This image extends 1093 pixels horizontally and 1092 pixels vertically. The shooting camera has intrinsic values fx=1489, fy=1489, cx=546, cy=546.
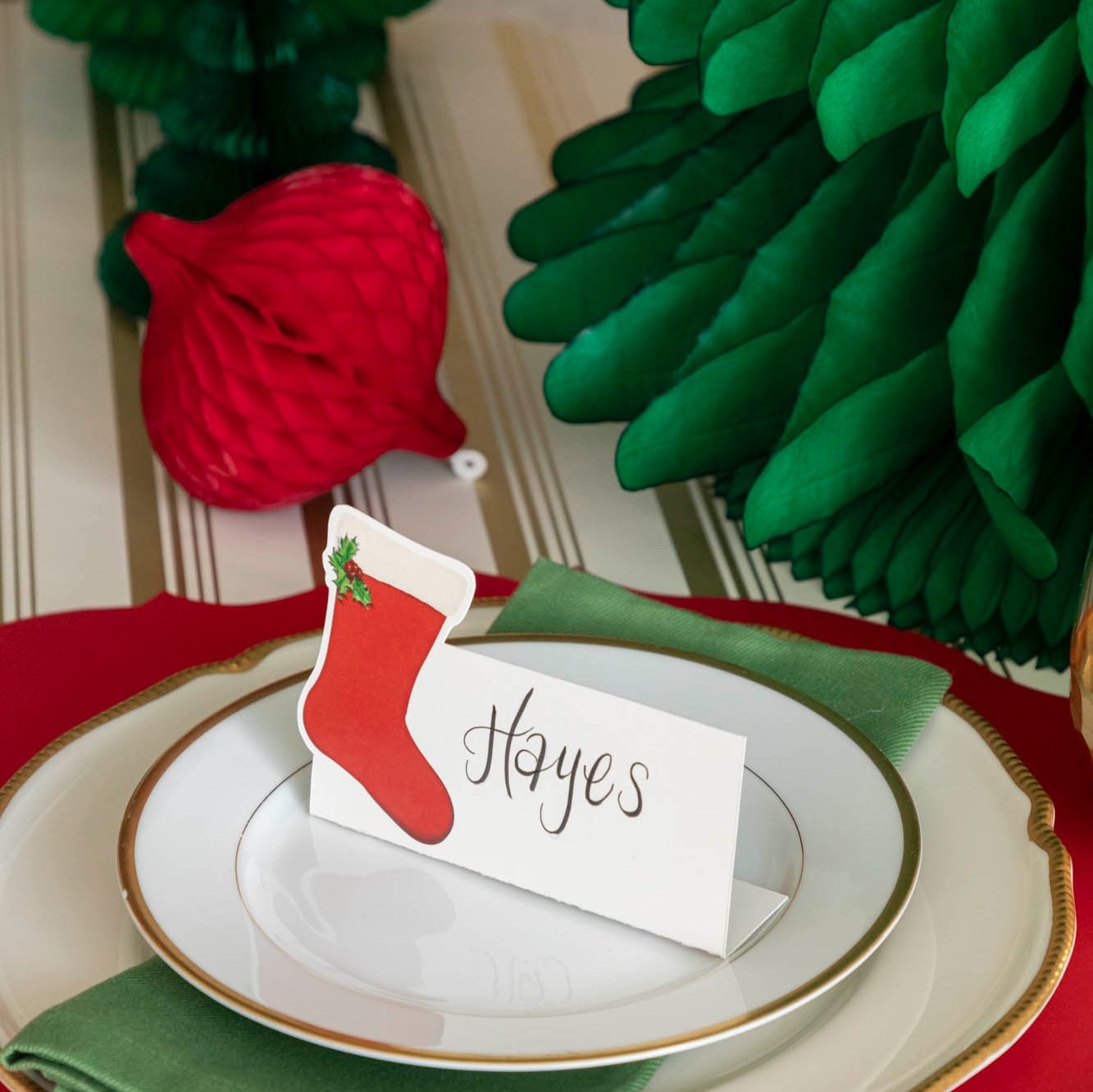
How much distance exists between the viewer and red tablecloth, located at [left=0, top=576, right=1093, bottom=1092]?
415mm

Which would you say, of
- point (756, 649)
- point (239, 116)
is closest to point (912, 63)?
point (756, 649)

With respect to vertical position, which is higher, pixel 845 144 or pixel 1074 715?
pixel 845 144

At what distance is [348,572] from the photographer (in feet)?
1.18

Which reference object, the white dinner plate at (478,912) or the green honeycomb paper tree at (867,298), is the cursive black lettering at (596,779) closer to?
the white dinner plate at (478,912)

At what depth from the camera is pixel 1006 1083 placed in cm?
32

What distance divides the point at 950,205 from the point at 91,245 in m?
0.56

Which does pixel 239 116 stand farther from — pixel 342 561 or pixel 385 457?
pixel 342 561

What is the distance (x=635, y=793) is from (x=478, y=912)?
5 centimetres

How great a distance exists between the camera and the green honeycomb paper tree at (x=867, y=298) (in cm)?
46

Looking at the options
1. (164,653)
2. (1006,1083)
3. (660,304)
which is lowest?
(1006,1083)

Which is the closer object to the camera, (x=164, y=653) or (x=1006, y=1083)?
(x=1006, y=1083)

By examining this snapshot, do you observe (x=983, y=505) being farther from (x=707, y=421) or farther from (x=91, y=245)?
(x=91, y=245)

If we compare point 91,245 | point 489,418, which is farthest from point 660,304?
point 91,245

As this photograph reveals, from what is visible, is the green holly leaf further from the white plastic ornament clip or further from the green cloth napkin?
the white plastic ornament clip
